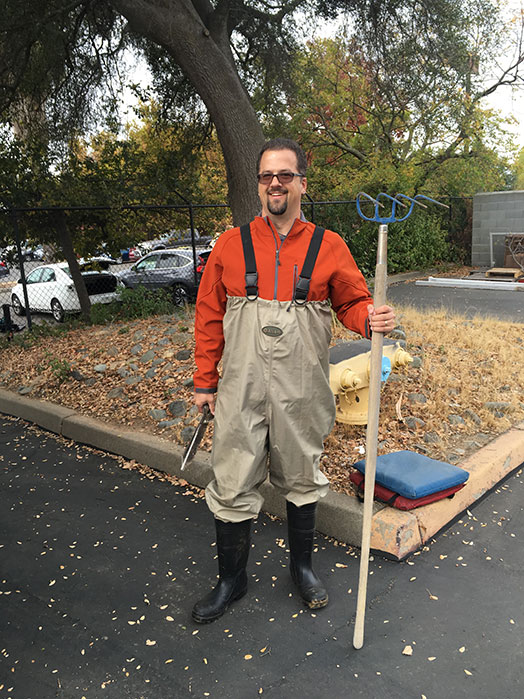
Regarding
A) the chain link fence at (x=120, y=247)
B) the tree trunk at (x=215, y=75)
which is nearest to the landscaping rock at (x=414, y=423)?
the tree trunk at (x=215, y=75)

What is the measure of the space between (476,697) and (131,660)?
1375 mm

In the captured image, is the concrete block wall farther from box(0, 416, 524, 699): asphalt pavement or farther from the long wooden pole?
the long wooden pole

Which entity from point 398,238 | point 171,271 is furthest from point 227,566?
point 398,238

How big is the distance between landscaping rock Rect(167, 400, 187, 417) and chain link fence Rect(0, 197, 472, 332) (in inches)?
168

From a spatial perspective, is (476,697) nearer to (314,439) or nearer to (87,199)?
(314,439)

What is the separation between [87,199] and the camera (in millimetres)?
9195

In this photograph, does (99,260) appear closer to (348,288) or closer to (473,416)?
(473,416)

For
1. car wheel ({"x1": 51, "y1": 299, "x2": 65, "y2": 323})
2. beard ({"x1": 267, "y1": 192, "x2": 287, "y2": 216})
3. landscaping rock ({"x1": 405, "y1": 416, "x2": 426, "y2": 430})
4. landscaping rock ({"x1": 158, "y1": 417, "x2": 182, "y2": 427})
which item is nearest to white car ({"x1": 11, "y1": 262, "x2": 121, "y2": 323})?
car wheel ({"x1": 51, "y1": 299, "x2": 65, "y2": 323})

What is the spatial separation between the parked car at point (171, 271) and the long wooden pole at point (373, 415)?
1065 cm

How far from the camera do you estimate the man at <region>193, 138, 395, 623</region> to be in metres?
2.50

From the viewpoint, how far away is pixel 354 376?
13.2ft

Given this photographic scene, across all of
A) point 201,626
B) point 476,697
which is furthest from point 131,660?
point 476,697

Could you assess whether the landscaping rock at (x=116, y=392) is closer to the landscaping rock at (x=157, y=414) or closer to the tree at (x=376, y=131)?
the landscaping rock at (x=157, y=414)

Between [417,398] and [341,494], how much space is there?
1.54 m
